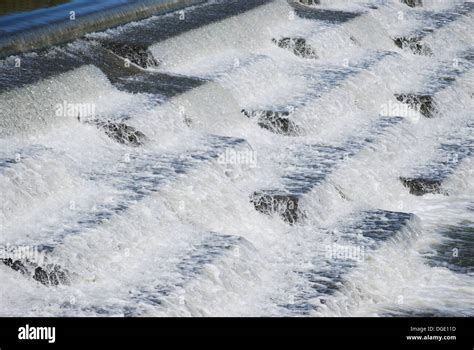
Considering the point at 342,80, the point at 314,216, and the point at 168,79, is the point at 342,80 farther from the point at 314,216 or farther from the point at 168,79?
the point at 314,216

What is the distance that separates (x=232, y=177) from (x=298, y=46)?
139 inches

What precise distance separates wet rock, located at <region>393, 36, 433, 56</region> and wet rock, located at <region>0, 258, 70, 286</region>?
24.2ft

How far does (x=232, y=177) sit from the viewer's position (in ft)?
30.6

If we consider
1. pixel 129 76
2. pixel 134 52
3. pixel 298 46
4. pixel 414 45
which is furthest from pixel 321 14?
pixel 129 76

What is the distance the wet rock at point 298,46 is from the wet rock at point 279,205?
358 centimetres

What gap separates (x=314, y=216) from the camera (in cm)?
911

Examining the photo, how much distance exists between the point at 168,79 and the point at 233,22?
1761 millimetres

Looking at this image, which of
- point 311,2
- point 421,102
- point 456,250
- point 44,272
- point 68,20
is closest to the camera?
point 44,272

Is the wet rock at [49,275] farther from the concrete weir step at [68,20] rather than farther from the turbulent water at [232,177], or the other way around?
the concrete weir step at [68,20]

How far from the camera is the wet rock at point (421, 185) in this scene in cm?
1010

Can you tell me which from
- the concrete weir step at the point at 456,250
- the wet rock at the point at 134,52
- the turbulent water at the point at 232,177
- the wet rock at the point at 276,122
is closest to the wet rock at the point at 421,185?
the turbulent water at the point at 232,177

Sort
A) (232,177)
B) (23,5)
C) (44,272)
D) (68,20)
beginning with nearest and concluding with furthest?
(44,272), (232,177), (68,20), (23,5)

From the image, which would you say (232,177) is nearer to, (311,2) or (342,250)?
(342,250)

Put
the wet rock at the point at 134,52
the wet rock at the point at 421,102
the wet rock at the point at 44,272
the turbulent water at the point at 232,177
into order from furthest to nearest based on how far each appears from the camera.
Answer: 1. the wet rock at the point at 421,102
2. the wet rock at the point at 134,52
3. the turbulent water at the point at 232,177
4. the wet rock at the point at 44,272
